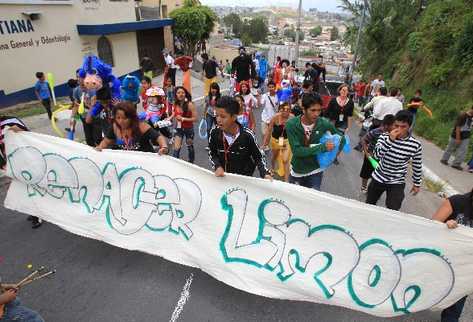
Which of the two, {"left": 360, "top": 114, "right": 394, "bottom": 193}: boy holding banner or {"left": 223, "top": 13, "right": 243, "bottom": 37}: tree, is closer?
{"left": 360, "top": 114, "right": 394, "bottom": 193}: boy holding banner

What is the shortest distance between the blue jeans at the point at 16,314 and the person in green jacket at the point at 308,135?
284cm

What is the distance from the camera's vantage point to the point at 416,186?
3.87m

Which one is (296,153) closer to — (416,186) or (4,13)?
(416,186)

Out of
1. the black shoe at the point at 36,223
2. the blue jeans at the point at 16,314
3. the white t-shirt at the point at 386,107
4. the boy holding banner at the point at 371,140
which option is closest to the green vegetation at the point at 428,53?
the white t-shirt at the point at 386,107

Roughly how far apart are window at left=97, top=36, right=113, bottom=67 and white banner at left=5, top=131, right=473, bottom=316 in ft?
46.0

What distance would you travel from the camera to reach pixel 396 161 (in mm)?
3729

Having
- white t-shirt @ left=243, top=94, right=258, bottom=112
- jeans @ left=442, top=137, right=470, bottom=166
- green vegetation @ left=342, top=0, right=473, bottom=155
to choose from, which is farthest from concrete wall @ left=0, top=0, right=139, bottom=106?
green vegetation @ left=342, top=0, right=473, bottom=155

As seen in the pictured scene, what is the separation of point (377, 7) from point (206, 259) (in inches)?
939

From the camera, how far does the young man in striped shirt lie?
3605mm

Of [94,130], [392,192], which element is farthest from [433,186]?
[94,130]

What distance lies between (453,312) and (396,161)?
157 cm

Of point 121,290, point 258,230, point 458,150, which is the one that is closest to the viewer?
point 258,230

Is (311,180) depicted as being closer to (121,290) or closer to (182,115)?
(121,290)

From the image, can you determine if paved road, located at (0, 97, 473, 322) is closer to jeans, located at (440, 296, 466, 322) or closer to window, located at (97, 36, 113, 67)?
jeans, located at (440, 296, 466, 322)
